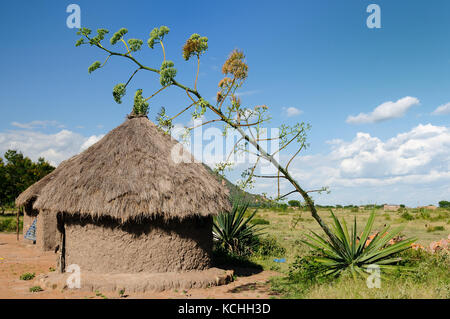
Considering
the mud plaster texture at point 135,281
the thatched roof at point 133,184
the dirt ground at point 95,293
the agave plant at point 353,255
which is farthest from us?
the thatched roof at point 133,184

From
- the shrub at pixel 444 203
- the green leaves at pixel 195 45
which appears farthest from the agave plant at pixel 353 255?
the shrub at pixel 444 203

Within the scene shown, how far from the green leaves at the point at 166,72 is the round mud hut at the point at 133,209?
11.6 feet

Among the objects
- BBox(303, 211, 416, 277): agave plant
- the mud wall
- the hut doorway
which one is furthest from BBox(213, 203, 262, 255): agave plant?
the mud wall

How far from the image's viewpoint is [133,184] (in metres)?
8.01

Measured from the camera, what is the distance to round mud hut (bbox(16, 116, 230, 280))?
786 cm

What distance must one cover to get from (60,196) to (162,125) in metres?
4.54

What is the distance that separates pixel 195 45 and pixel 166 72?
2.01 ft

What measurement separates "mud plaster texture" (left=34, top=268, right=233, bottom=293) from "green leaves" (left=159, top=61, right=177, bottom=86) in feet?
14.4

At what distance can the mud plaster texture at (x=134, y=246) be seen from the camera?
25.9ft

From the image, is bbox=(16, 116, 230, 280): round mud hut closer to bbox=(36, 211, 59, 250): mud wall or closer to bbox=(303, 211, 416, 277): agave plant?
bbox=(303, 211, 416, 277): agave plant

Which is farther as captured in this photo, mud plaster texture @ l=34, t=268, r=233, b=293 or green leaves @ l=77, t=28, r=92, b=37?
mud plaster texture @ l=34, t=268, r=233, b=293

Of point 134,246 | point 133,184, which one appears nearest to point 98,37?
point 133,184

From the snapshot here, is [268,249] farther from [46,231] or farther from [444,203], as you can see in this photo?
[444,203]

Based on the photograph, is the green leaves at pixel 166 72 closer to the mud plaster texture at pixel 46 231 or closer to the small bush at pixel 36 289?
the small bush at pixel 36 289
